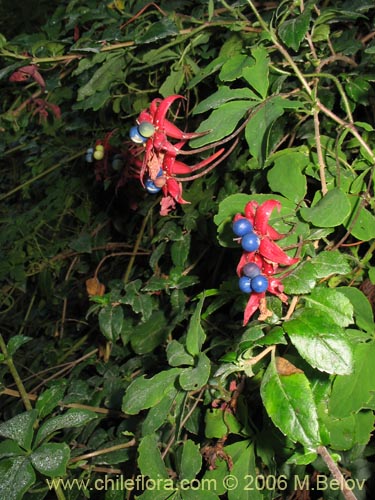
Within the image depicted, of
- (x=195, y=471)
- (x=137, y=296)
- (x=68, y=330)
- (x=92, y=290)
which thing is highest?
(x=195, y=471)

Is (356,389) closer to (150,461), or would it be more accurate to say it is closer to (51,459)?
(150,461)

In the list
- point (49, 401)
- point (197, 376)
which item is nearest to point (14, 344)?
point (49, 401)

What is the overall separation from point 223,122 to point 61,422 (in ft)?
2.04

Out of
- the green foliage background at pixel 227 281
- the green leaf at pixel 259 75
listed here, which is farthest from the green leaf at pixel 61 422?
the green leaf at pixel 259 75

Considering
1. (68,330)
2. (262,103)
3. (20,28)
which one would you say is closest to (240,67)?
(262,103)

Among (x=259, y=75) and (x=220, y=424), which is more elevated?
(x=259, y=75)

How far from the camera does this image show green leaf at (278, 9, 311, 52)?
0.68 meters

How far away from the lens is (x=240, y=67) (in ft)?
2.37

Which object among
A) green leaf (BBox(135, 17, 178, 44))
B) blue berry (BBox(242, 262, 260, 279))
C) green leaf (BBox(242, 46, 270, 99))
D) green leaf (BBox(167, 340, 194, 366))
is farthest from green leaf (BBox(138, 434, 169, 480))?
green leaf (BBox(135, 17, 178, 44))

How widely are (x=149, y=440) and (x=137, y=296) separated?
0.52 m

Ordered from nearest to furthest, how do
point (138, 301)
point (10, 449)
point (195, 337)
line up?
point (195, 337), point (10, 449), point (138, 301)

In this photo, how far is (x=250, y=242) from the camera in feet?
1.75

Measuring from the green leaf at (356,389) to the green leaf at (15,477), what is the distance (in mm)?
505

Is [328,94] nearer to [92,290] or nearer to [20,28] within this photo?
[92,290]
